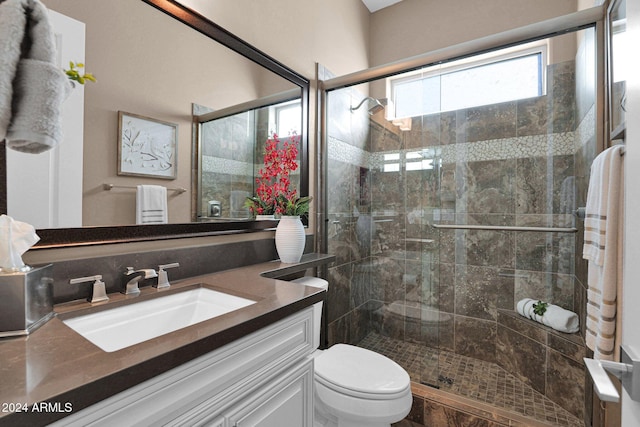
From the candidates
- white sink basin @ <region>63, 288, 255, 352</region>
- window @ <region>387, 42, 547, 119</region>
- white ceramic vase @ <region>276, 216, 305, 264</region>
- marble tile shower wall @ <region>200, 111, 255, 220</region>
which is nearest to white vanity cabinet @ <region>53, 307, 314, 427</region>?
white sink basin @ <region>63, 288, 255, 352</region>

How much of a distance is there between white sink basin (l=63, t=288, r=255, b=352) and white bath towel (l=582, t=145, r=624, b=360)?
1.27 m

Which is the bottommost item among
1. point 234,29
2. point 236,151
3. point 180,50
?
point 236,151

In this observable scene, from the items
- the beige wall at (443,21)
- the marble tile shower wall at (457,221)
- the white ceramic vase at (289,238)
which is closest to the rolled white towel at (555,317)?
the marble tile shower wall at (457,221)

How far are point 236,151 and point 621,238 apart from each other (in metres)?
1.62

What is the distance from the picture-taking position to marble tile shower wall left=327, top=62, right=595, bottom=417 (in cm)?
220

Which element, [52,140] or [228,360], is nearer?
[52,140]

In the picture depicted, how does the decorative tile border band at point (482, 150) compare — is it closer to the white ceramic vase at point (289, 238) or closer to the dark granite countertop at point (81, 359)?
the white ceramic vase at point (289, 238)

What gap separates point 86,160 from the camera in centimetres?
103

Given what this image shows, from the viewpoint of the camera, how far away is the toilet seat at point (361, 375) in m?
1.30

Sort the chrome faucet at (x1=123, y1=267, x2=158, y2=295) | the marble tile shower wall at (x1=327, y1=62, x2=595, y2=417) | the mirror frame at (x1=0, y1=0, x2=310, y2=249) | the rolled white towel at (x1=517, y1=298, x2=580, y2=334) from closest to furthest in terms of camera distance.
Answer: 1. the mirror frame at (x1=0, y1=0, x2=310, y2=249)
2. the chrome faucet at (x1=123, y1=267, x2=158, y2=295)
3. the rolled white towel at (x1=517, y1=298, x2=580, y2=334)
4. the marble tile shower wall at (x1=327, y1=62, x2=595, y2=417)

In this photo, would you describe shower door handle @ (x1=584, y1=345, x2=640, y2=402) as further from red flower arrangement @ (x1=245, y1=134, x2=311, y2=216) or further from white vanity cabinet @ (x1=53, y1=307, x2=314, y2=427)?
red flower arrangement @ (x1=245, y1=134, x2=311, y2=216)

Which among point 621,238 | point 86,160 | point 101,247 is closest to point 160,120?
point 86,160

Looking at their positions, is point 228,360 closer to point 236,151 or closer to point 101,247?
point 101,247

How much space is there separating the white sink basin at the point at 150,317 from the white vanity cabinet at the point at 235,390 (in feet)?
0.66
